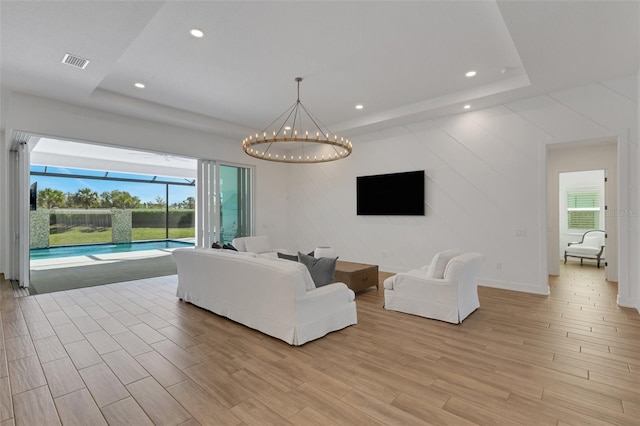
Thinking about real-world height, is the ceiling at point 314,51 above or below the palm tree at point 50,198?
above

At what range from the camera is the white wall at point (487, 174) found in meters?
4.58

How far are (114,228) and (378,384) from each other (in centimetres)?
1318

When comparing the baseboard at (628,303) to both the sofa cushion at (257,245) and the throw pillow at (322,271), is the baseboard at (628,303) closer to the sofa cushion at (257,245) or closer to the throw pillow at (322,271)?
the throw pillow at (322,271)

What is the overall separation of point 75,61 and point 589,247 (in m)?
10.9

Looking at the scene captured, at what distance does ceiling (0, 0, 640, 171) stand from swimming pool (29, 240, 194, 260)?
295 inches

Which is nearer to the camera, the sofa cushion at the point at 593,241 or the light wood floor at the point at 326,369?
the light wood floor at the point at 326,369

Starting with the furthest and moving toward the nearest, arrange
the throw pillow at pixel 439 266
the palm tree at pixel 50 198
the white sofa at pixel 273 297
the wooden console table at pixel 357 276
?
the palm tree at pixel 50 198, the wooden console table at pixel 357 276, the throw pillow at pixel 439 266, the white sofa at pixel 273 297

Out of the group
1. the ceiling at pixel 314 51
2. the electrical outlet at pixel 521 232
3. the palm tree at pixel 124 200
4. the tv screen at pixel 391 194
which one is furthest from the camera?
the palm tree at pixel 124 200

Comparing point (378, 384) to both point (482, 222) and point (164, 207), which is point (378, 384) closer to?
point (482, 222)

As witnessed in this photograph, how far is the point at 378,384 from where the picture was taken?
2.35 meters

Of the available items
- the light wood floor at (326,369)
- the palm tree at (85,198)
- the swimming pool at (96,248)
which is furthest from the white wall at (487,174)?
the palm tree at (85,198)

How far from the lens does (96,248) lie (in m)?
11.5

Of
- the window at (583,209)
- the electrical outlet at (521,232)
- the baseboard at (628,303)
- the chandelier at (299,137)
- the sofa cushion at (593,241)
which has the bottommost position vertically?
the baseboard at (628,303)

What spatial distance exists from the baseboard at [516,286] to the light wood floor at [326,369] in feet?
2.45
